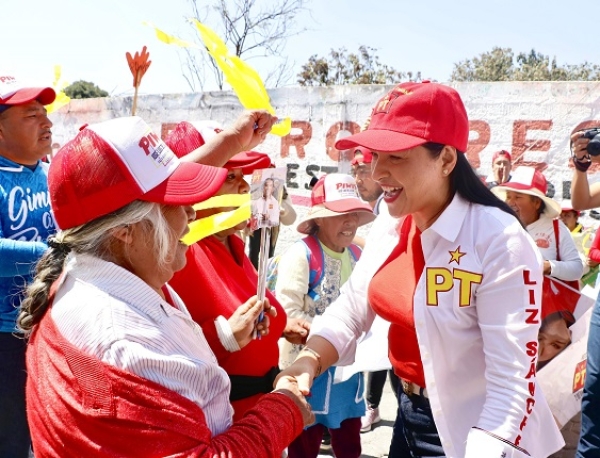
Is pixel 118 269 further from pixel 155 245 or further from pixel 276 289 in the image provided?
pixel 276 289

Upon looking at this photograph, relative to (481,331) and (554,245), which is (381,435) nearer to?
(554,245)

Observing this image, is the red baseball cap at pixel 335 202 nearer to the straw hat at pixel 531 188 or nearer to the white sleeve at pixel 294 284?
the white sleeve at pixel 294 284

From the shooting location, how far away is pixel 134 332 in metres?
1.27

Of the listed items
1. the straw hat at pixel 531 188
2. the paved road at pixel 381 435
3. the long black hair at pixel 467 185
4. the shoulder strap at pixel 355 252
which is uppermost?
the long black hair at pixel 467 185

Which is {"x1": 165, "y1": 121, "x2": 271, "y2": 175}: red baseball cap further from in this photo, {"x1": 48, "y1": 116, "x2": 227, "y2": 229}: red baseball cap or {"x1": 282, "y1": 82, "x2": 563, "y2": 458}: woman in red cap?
{"x1": 48, "y1": 116, "x2": 227, "y2": 229}: red baseball cap

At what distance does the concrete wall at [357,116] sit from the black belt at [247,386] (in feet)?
16.2

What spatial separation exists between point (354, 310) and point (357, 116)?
5.39 metres

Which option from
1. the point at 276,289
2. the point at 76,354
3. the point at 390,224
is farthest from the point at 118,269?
the point at 276,289

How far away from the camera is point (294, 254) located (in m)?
3.58

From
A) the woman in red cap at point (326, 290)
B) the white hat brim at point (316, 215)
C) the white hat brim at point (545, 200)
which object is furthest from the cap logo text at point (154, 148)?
the white hat brim at point (545, 200)

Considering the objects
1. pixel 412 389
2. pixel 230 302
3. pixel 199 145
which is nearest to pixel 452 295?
pixel 412 389

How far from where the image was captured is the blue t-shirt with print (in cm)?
255

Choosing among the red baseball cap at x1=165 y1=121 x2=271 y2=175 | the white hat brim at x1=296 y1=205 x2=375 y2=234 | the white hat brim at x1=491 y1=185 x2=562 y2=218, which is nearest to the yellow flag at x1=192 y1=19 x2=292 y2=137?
the red baseball cap at x1=165 y1=121 x2=271 y2=175

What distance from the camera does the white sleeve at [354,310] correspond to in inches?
87.6
